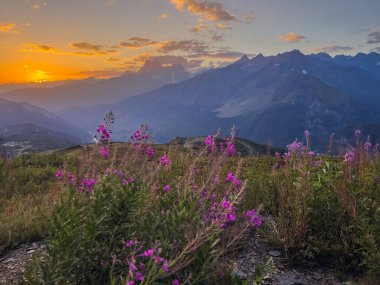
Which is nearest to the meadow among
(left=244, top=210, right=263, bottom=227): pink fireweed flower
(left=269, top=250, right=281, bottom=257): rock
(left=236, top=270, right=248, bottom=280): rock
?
(left=244, top=210, right=263, bottom=227): pink fireweed flower

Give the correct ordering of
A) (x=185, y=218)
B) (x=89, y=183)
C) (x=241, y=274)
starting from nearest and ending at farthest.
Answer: (x=185, y=218) < (x=89, y=183) < (x=241, y=274)

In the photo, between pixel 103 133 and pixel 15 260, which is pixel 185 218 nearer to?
pixel 103 133

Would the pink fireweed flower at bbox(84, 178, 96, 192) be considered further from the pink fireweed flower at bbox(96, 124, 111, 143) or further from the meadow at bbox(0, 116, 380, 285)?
the pink fireweed flower at bbox(96, 124, 111, 143)

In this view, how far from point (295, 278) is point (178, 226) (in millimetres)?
2693

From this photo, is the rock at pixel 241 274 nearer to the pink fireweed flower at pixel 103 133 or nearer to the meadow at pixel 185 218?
the meadow at pixel 185 218

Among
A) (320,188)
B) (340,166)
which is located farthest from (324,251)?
(340,166)

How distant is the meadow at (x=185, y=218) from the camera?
3.48 meters

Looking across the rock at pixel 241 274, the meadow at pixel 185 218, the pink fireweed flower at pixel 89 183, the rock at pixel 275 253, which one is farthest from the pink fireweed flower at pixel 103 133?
the rock at pixel 275 253

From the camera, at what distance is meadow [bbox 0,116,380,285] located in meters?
3.48

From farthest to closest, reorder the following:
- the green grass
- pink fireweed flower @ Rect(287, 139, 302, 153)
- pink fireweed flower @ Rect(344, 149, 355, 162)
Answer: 1. pink fireweed flower @ Rect(287, 139, 302, 153)
2. pink fireweed flower @ Rect(344, 149, 355, 162)
3. the green grass

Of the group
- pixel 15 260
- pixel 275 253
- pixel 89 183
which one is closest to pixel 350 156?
pixel 275 253

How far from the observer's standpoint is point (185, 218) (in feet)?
12.3

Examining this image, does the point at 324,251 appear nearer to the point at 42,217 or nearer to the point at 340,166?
the point at 340,166

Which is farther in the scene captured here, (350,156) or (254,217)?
(350,156)
